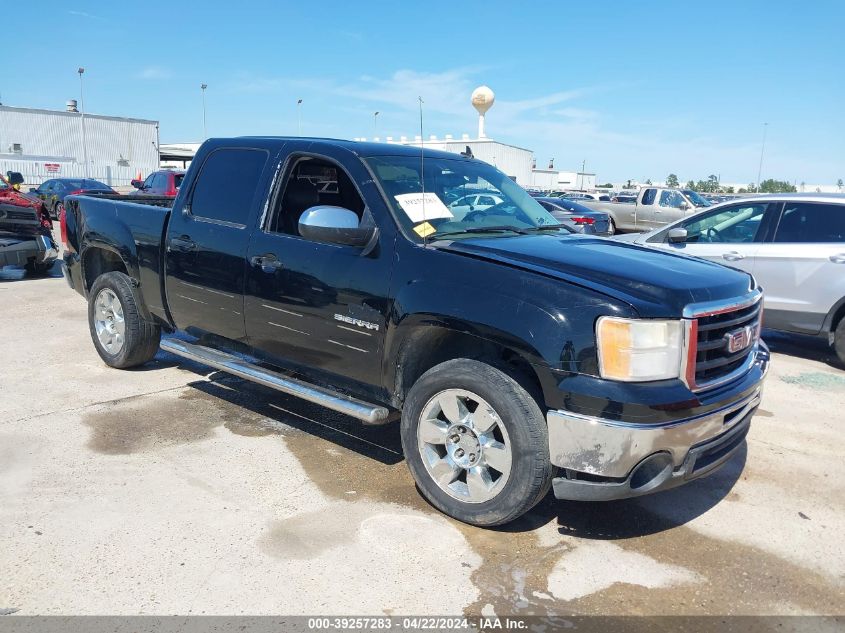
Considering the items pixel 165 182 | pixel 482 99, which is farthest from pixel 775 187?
pixel 165 182

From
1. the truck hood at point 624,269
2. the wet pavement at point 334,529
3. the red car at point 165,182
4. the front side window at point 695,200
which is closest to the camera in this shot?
the wet pavement at point 334,529

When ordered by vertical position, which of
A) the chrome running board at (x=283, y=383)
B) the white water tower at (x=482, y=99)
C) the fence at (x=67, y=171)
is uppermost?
the white water tower at (x=482, y=99)

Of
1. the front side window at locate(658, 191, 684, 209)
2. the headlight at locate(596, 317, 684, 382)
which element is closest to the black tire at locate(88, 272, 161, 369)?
the headlight at locate(596, 317, 684, 382)

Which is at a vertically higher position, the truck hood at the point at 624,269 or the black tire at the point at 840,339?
the truck hood at the point at 624,269

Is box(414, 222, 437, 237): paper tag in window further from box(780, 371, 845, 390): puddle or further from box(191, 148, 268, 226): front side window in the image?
box(780, 371, 845, 390): puddle

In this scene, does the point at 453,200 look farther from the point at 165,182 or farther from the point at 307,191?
the point at 165,182

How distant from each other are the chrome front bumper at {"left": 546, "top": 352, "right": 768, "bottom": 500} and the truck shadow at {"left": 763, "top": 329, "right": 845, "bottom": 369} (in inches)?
188

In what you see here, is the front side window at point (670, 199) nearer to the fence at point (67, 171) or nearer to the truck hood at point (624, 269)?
the truck hood at point (624, 269)

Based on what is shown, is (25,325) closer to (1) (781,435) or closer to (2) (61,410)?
(2) (61,410)

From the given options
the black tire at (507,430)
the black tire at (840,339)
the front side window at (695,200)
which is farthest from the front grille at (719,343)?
the front side window at (695,200)

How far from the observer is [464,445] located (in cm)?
340

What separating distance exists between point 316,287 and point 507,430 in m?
1.47

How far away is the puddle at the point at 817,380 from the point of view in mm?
6145

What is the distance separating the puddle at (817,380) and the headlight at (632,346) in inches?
159
